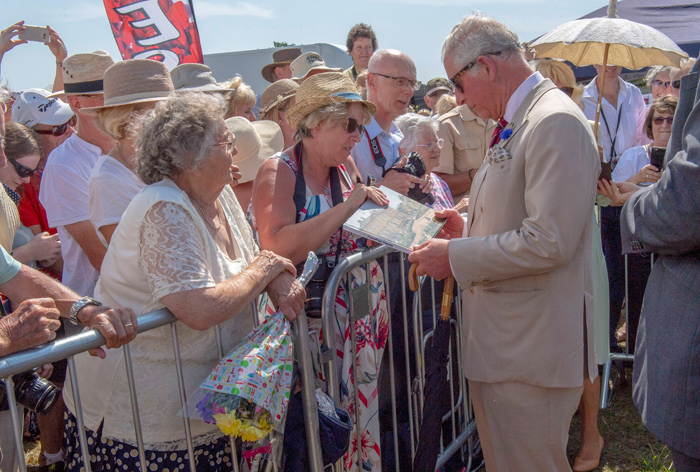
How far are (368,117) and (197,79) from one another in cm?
175

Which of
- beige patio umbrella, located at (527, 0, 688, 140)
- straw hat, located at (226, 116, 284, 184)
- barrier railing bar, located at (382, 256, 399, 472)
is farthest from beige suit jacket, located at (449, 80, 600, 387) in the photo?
beige patio umbrella, located at (527, 0, 688, 140)

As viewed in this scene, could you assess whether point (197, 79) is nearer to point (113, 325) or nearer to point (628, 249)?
point (113, 325)

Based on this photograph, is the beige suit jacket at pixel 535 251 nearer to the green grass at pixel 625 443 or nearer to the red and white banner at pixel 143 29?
the green grass at pixel 625 443

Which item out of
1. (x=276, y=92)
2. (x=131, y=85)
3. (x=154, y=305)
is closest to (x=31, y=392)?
(x=154, y=305)

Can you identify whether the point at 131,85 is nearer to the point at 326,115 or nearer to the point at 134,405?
the point at 326,115

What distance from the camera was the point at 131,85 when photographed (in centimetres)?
288

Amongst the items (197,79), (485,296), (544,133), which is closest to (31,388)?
(485,296)

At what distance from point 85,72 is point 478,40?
2.31 m

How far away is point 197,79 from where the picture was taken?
4.38m

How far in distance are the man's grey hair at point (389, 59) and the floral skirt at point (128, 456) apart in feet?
8.55

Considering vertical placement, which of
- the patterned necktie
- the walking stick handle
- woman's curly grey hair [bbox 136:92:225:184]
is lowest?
the walking stick handle

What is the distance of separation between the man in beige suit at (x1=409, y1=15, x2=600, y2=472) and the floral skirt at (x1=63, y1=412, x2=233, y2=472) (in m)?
1.06

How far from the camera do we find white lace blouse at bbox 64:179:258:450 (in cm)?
201

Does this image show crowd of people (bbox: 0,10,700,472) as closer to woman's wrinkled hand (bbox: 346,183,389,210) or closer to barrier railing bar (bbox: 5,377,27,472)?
woman's wrinkled hand (bbox: 346,183,389,210)
